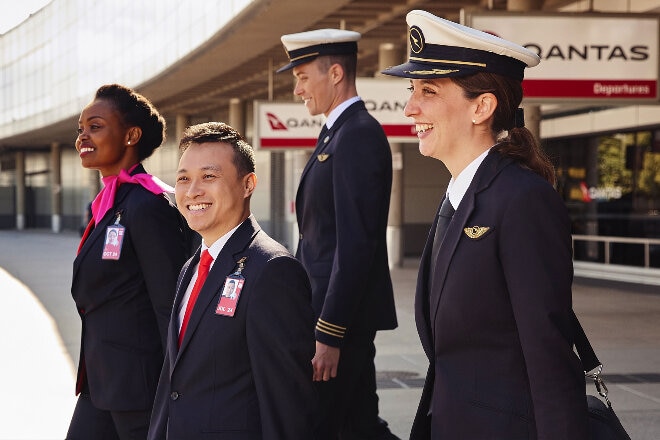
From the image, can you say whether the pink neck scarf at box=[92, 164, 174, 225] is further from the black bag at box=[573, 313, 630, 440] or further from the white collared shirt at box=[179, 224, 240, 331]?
the black bag at box=[573, 313, 630, 440]

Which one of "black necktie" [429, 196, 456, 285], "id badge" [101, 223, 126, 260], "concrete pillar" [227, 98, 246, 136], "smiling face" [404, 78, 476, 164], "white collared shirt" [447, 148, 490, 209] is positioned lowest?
"id badge" [101, 223, 126, 260]

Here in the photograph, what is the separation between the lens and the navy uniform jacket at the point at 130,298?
3.84 m

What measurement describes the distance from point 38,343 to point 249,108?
24.8 meters

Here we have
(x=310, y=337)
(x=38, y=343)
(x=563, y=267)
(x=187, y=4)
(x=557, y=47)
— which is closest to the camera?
(x=563, y=267)

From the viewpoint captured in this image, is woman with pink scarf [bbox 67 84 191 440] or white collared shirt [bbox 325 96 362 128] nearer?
woman with pink scarf [bbox 67 84 191 440]

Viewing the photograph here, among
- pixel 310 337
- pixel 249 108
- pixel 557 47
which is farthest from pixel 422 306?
pixel 249 108

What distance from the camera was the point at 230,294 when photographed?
2887 millimetres

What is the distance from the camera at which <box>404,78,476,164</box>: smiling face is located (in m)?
2.60

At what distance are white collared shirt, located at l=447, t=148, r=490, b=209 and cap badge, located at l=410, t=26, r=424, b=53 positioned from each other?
34cm

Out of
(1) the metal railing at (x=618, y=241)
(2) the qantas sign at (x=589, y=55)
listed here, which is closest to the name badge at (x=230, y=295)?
(2) the qantas sign at (x=589, y=55)

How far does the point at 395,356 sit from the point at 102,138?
5.80 meters

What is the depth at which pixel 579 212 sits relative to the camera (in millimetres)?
19000

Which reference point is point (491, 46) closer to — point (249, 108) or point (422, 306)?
point (422, 306)

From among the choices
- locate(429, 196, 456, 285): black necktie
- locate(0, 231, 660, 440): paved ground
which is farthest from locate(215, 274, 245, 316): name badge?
locate(0, 231, 660, 440): paved ground
